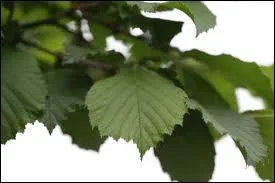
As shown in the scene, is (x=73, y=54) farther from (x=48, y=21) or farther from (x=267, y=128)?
(x=267, y=128)

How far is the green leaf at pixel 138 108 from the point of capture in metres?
0.46

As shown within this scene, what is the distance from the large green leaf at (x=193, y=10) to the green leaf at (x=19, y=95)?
12 centimetres

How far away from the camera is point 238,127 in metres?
0.53

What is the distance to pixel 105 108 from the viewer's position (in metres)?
0.48

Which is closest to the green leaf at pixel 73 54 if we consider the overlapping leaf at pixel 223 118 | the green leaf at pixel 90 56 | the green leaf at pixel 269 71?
the green leaf at pixel 90 56

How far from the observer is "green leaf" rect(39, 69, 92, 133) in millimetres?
521

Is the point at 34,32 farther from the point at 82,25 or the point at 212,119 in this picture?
the point at 212,119

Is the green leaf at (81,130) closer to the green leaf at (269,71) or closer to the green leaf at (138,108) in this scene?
the green leaf at (138,108)

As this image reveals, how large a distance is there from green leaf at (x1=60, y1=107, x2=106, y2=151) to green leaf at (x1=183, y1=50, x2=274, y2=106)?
0.14 m

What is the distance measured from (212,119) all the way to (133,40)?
203mm

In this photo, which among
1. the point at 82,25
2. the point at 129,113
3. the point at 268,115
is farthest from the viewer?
the point at 82,25

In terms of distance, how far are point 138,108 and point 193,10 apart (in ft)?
0.39

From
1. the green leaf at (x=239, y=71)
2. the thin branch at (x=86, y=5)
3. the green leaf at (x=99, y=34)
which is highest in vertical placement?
the thin branch at (x=86, y=5)

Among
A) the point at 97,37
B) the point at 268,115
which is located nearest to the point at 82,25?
the point at 97,37
